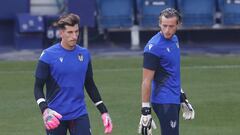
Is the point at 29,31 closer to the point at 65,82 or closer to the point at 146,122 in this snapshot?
the point at 146,122

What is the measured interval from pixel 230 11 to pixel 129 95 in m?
9.04

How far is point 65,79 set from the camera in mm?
8047

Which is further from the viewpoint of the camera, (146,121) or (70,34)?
(146,121)

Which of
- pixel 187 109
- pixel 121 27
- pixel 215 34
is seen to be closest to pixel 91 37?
pixel 121 27

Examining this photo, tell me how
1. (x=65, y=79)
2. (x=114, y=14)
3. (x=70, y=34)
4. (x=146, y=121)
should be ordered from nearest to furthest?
(x=70, y=34)
(x=65, y=79)
(x=146, y=121)
(x=114, y=14)

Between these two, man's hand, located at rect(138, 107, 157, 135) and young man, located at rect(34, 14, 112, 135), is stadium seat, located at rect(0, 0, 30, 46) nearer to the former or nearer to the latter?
man's hand, located at rect(138, 107, 157, 135)

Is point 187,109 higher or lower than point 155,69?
lower

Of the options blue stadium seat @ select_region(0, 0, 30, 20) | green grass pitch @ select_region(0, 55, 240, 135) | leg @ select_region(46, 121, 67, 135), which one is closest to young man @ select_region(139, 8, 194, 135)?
leg @ select_region(46, 121, 67, 135)

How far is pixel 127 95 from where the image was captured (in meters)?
15.7

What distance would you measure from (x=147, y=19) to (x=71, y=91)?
15.8 metres

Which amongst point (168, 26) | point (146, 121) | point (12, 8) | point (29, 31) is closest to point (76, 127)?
point (146, 121)

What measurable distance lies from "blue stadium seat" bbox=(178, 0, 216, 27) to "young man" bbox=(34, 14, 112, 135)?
1586 cm

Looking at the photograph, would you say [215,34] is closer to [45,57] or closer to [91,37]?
[91,37]

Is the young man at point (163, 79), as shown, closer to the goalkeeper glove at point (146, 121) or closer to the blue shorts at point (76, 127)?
the goalkeeper glove at point (146, 121)
